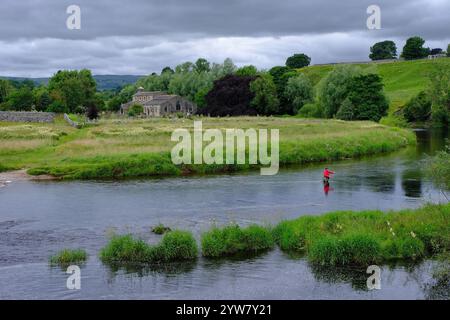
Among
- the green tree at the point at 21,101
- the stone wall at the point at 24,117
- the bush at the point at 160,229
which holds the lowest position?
the bush at the point at 160,229

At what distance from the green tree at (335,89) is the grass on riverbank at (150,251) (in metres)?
87.4

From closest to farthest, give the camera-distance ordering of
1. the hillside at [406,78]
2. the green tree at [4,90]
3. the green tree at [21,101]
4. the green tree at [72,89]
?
the green tree at [21,101] < the green tree at [72,89] < the green tree at [4,90] < the hillside at [406,78]

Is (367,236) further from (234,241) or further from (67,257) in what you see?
(67,257)

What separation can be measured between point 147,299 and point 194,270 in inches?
131

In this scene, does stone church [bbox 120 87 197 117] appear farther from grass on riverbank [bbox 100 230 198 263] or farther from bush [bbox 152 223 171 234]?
grass on riverbank [bbox 100 230 198 263]

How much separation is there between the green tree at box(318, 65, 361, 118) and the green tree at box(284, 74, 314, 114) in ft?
46.7

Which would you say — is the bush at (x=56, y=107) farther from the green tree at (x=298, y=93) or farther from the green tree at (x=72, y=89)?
the green tree at (x=298, y=93)

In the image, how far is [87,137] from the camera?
6912 cm

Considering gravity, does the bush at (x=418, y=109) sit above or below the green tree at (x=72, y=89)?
below

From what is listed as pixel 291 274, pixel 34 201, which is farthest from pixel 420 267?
pixel 34 201

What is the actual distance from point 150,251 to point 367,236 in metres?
9.53

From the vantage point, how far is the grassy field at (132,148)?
166ft

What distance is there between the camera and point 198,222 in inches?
1249

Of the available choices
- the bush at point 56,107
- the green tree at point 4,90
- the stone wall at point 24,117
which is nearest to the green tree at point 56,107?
the bush at point 56,107
